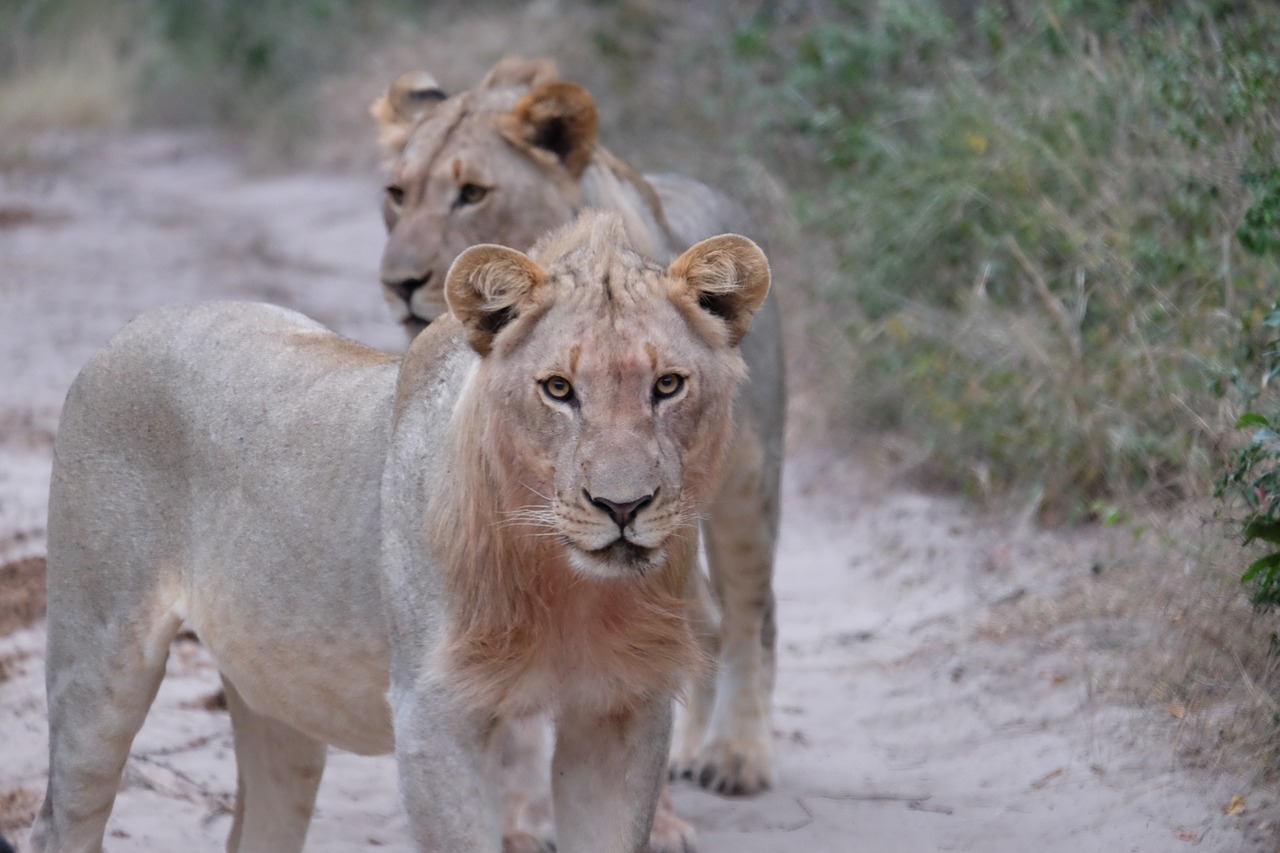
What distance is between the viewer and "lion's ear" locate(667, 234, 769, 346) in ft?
9.59

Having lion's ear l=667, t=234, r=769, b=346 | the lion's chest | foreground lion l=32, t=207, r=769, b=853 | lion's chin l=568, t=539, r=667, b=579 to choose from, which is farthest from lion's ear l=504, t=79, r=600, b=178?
lion's chin l=568, t=539, r=667, b=579

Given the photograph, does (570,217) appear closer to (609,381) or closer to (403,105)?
(403,105)

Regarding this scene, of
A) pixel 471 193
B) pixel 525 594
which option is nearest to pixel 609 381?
pixel 525 594

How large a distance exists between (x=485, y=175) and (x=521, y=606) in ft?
6.44

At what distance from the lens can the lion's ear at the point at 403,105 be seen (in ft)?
16.6

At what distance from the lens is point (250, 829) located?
394 cm

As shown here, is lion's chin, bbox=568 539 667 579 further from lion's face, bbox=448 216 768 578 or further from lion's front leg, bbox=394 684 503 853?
lion's front leg, bbox=394 684 503 853

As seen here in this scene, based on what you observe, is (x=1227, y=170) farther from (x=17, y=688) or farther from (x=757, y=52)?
(x=757, y=52)

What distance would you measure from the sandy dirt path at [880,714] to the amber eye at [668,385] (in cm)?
190

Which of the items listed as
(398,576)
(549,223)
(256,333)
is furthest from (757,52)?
(398,576)

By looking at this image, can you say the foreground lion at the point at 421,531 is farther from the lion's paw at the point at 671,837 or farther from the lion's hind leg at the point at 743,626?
the lion's hind leg at the point at 743,626

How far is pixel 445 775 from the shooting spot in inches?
117

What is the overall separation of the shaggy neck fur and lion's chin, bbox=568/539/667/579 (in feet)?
0.40

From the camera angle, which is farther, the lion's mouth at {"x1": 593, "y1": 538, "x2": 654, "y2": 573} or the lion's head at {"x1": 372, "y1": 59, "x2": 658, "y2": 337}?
the lion's head at {"x1": 372, "y1": 59, "x2": 658, "y2": 337}
